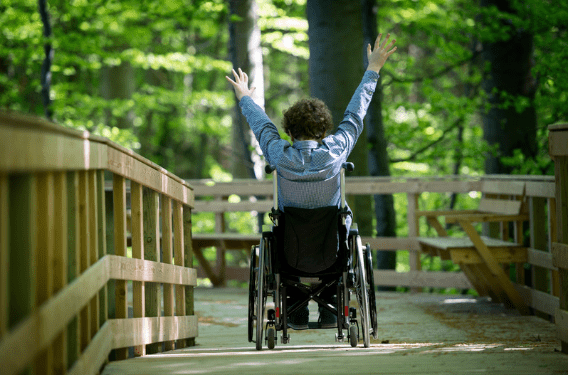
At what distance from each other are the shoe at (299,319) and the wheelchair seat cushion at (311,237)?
0.39m

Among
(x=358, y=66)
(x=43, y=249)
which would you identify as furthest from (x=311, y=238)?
(x=358, y=66)

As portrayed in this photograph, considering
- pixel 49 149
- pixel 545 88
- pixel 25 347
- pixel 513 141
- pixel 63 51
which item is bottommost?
pixel 25 347

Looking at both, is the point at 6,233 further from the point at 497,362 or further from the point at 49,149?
the point at 497,362

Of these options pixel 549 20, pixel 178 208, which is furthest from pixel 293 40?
pixel 178 208

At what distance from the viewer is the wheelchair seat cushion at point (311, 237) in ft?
11.2

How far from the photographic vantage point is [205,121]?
15430mm

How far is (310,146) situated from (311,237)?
0.46 m

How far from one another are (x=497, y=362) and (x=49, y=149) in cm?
197

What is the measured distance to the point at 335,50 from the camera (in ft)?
20.9

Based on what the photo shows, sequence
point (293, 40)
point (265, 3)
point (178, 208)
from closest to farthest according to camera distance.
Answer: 1. point (178, 208)
2. point (265, 3)
3. point (293, 40)

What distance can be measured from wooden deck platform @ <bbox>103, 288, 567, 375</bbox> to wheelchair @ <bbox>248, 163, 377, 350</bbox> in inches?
6.9

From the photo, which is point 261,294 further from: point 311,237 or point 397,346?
point 397,346

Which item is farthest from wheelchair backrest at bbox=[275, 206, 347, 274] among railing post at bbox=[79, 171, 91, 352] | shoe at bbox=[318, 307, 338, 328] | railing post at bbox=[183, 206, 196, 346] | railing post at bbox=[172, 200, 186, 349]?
railing post at bbox=[79, 171, 91, 352]

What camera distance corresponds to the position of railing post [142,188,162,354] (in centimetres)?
343
